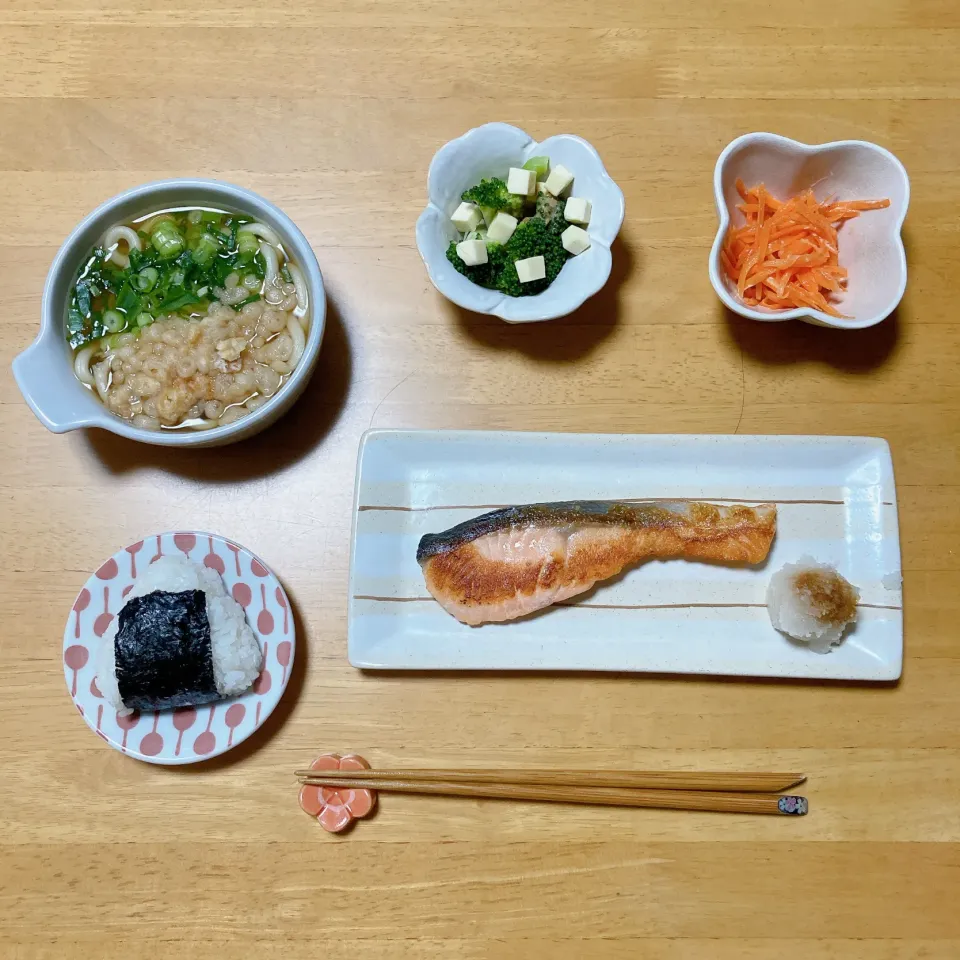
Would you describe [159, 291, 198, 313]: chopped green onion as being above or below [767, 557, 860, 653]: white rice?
above

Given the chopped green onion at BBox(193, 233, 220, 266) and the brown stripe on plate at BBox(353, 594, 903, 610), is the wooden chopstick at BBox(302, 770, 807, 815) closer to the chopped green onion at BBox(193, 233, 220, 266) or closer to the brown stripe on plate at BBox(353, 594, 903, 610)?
the brown stripe on plate at BBox(353, 594, 903, 610)

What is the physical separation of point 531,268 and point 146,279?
97cm

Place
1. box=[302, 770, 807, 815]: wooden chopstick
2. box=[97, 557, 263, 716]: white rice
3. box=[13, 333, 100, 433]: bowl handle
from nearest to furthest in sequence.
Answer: box=[13, 333, 100, 433]: bowl handle
box=[97, 557, 263, 716]: white rice
box=[302, 770, 807, 815]: wooden chopstick

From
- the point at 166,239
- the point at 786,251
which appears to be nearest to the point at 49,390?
the point at 166,239

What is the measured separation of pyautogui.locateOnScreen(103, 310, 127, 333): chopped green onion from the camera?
1.92 meters

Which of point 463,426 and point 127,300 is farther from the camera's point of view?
point 463,426

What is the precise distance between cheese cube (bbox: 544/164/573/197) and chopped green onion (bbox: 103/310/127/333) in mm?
1140

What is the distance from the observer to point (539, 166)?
199 cm

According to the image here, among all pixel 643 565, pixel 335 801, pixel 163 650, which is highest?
pixel 643 565

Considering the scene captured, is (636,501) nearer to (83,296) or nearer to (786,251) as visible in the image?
(786,251)

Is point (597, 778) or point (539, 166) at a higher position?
point (539, 166)

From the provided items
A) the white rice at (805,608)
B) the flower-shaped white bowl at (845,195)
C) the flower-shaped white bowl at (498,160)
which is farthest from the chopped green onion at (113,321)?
the white rice at (805,608)

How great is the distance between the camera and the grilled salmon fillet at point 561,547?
6.40ft

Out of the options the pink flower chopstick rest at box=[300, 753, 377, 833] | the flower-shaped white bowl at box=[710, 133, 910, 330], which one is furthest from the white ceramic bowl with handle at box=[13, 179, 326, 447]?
the flower-shaped white bowl at box=[710, 133, 910, 330]
